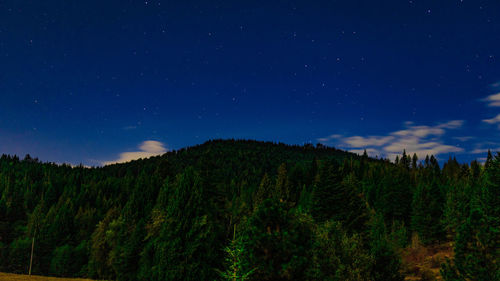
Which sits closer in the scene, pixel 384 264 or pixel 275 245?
pixel 275 245

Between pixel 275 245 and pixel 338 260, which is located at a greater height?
pixel 275 245

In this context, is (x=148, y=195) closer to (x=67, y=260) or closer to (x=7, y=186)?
(x=67, y=260)

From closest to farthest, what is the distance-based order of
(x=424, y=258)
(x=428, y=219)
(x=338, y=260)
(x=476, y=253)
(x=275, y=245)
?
(x=275, y=245), (x=338, y=260), (x=476, y=253), (x=424, y=258), (x=428, y=219)

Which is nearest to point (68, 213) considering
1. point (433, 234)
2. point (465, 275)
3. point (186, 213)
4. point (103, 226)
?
point (103, 226)

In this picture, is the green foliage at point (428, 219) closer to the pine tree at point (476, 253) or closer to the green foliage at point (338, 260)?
the pine tree at point (476, 253)

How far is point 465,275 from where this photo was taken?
30.9 meters

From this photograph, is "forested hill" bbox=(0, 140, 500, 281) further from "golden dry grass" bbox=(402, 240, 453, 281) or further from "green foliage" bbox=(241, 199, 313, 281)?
"golden dry grass" bbox=(402, 240, 453, 281)

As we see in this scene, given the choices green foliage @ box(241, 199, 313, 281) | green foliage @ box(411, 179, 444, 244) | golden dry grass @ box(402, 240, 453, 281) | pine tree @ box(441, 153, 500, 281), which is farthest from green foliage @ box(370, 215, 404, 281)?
green foliage @ box(411, 179, 444, 244)

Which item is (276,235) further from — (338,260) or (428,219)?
(428,219)

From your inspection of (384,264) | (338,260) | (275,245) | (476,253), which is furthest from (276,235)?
(476,253)

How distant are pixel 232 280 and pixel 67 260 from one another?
9308 cm

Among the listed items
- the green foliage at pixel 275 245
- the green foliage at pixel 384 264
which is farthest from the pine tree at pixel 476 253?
the green foliage at pixel 275 245

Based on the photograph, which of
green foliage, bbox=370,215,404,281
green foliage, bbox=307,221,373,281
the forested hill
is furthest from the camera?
green foliage, bbox=370,215,404,281

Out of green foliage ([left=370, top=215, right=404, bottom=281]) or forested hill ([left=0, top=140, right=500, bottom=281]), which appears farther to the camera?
green foliage ([left=370, top=215, right=404, bottom=281])
